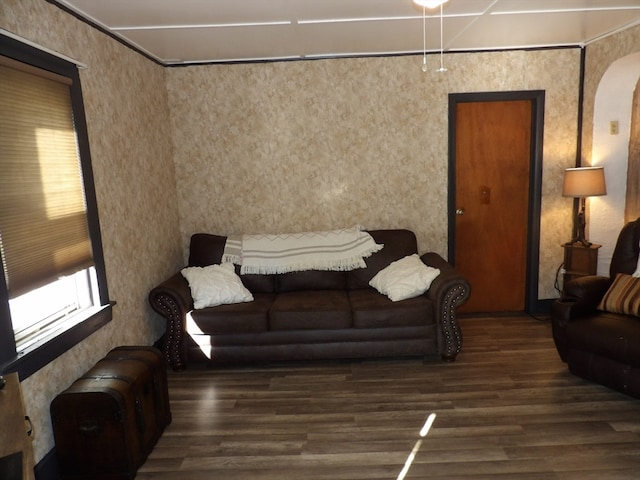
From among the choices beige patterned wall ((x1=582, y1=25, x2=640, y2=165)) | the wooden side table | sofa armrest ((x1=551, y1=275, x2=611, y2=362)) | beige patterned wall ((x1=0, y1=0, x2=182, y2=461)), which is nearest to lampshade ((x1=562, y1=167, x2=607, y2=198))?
beige patterned wall ((x1=582, y1=25, x2=640, y2=165))

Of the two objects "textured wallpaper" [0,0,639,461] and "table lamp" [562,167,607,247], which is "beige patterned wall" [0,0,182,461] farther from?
"table lamp" [562,167,607,247]

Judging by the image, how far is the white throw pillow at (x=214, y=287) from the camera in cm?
356

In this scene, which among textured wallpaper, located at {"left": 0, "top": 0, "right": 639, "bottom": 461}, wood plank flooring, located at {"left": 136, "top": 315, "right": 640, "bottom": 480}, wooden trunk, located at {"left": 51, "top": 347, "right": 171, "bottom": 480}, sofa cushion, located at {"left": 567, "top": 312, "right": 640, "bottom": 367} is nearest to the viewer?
wooden trunk, located at {"left": 51, "top": 347, "right": 171, "bottom": 480}

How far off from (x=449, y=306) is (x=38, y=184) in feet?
8.92

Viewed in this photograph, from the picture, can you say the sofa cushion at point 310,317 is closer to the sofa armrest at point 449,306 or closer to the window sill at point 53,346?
the sofa armrest at point 449,306

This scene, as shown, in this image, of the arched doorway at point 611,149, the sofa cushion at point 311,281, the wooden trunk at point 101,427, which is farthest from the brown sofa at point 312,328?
the arched doorway at point 611,149

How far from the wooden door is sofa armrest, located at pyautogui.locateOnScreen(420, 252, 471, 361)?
3.50 feet

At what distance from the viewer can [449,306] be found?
344 centimetres

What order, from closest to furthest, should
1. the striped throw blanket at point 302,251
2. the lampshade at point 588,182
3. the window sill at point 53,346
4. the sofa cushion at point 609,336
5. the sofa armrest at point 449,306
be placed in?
the window sill at point 53,346 < the sofa cushion at point 609,336 < the sofa armrest at point 449,306 < the lampshade at point 588,182 < the striped throw blanket at point 302,251

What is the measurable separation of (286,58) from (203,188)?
1392 mm

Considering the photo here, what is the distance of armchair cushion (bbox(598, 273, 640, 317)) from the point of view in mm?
3006

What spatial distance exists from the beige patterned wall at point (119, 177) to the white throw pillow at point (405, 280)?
1851mm

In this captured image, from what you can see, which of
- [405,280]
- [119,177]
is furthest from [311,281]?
[119,177]

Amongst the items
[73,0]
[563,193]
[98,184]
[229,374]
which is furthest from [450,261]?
[73,0]
